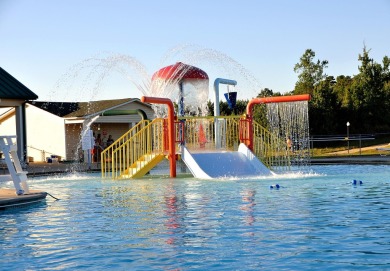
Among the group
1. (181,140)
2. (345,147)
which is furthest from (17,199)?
(345,147)

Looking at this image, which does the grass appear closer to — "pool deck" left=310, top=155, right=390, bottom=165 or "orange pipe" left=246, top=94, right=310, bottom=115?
"pool deck" left=310, top=155, right=390, bottom=165

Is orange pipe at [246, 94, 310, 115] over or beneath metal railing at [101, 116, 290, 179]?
over

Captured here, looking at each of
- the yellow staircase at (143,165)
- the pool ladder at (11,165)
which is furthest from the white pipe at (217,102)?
the pool ladder at (11,165)

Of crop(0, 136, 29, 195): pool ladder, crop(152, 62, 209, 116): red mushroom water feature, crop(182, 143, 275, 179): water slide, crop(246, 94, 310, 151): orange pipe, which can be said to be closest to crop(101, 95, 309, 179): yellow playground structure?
crop(246, 94, 310, 151): orange pipe

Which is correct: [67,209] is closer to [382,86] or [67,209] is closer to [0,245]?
[0,245]

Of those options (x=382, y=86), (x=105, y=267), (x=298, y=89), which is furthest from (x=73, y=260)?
(x=298, y=89)

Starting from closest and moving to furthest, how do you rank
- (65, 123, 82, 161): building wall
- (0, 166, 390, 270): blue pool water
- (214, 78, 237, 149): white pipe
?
(0, 166, 390, 270): blue pool water < (214, 78, 237, 149): white pipe < (65, 123, 82, 161): building wall

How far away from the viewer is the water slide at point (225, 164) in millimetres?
20316

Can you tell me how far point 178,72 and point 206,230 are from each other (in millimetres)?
14756

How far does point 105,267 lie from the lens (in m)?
7.35

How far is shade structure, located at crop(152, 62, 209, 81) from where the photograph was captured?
23.8 meters

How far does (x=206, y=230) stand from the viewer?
32.0ft

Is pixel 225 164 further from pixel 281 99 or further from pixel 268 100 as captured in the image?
pixel 281 99

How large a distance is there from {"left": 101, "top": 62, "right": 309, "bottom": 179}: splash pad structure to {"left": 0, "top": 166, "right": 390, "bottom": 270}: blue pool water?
464 cm
